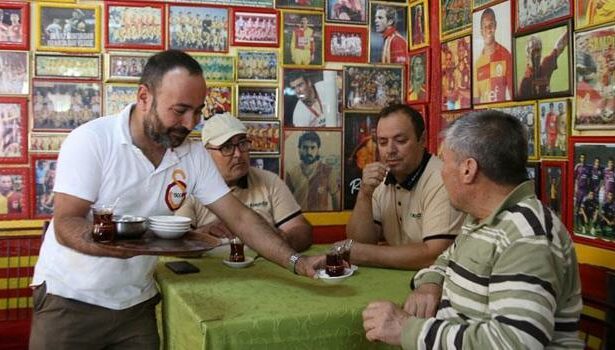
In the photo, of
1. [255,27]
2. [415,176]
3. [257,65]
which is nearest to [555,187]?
[415,176]

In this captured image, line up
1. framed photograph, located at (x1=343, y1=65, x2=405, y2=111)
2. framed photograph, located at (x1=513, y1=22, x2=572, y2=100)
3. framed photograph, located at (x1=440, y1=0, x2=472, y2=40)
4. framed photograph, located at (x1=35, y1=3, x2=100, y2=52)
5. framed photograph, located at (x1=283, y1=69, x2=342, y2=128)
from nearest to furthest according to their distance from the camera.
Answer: framed photograph, located at (x1=513, y1=22, x2=572, y2=100) → framed photograph, located at (x1=440, y1=0, x2=472, y2=40) → framed photograph, located at (x1=35, y1=3, x2=100, y2=52) → framed photograph, located at (x1=283, y1=69, x2=342, y2=128) → framed photograph, located at (x1=343, y1=65, x2=405, y2=111)

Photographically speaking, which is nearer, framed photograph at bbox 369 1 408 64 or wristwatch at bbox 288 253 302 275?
wristwatch at bbox 288 253 302 275

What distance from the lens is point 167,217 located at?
2.18 metres

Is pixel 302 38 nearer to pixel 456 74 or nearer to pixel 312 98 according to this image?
pixel 312 98

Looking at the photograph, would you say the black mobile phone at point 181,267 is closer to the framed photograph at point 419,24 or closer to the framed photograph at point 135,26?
the framed photograph at point 135,26

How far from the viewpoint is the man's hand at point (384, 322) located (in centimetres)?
170

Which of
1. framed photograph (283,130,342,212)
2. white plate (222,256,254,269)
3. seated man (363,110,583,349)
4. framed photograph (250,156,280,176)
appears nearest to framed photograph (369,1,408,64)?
framed photograph (283,130,342,212)

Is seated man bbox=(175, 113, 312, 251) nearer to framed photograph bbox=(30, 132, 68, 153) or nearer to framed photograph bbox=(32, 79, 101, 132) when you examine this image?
framed photograph bbox=(32, 79, 101, 132)

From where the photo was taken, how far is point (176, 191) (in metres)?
2.33

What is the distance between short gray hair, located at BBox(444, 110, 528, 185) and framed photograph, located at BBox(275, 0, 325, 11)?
2.57m

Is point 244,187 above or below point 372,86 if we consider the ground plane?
below

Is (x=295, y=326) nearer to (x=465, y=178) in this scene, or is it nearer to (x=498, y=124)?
(x=465, y=178)

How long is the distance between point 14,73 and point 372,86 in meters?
2.28

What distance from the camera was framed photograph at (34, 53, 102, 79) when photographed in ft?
11.7
